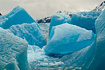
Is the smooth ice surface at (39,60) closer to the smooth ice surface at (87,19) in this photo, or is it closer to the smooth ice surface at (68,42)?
the smooth ice surface at (68,42)

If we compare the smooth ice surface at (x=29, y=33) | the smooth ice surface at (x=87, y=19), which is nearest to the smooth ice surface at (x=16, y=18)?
the smooth ice surface at (x=29, y=33)

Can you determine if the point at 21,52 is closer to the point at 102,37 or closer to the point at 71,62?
the point at 102,37

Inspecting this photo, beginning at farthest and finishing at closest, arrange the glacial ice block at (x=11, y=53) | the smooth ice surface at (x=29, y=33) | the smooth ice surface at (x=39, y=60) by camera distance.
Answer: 1. the smooth ice surface at (x=29, y=33)
2. the smooth ice surface at (x=39, y=60)
3. the glacial ice block at (x=11, y=53)

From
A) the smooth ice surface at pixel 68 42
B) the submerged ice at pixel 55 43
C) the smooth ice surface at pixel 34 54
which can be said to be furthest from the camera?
the smooth ice surface at pixel 68 42

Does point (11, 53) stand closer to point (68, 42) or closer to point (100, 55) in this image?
point (100, 55)

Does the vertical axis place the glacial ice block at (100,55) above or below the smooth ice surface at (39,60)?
above
